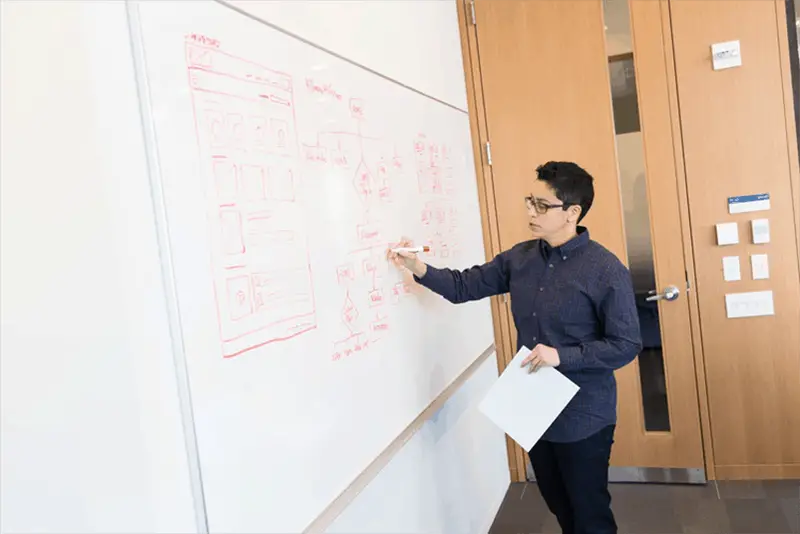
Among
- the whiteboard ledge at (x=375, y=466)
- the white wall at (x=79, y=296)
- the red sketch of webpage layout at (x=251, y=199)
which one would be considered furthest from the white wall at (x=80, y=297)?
the whiteboard ledge at (x=375, y=466)

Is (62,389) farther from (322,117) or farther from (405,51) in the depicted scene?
(405,51)

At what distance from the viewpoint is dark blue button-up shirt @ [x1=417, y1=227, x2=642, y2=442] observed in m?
1.91

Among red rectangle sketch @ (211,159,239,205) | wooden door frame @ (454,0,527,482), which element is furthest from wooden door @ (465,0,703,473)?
red rectangle sketch @ (211,159,239,205)

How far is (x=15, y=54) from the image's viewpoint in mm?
849

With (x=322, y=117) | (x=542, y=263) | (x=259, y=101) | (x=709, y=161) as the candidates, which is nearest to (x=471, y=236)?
(x=542, y=263)

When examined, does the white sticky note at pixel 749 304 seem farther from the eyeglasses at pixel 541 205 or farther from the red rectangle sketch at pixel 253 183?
the red rectangle sketch at pixel 253 183

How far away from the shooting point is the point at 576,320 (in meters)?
1.99

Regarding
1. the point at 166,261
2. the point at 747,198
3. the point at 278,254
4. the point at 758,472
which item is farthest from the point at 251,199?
the point at 758,472

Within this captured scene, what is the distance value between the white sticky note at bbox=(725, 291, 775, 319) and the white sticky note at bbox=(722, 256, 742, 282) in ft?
0.27

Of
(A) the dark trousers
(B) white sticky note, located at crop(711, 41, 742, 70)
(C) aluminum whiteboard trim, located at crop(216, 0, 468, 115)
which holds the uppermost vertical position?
(B) white sticky note, located at crop(711, 41, 742, 70)

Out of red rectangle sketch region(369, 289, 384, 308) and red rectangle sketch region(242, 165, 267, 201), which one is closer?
red rectangle sketch region(242, 165, 267, 201)

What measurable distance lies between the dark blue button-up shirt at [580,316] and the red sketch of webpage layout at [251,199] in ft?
2.58

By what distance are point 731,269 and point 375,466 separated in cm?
215

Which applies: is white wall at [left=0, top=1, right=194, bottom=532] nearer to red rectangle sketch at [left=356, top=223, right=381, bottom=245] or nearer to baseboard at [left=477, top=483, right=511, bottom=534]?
red rectangle sketch at [left=356, top=223, right=381, bottom=245]
